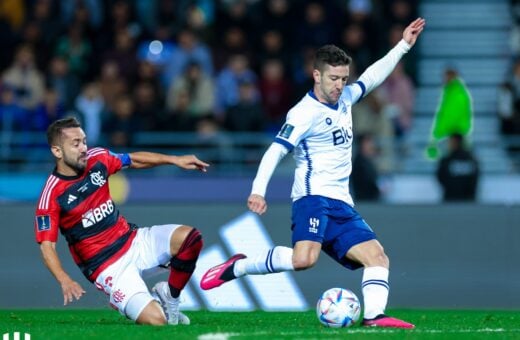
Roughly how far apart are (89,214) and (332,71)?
7.60 ft

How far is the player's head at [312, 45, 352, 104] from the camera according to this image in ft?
37.2

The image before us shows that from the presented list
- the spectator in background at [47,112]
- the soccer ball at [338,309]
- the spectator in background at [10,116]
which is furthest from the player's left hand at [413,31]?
the spectator in background at [10,116]

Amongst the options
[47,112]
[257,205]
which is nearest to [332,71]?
[257,205]

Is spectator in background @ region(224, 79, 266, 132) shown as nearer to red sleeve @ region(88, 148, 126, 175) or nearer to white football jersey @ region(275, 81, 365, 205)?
red sleeve @ region(88, 148, 126, 175)

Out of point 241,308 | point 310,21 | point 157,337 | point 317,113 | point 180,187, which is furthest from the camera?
point 310,21

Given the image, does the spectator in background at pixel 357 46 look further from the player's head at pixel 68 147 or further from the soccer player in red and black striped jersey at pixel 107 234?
the player's head at pixel 68 147

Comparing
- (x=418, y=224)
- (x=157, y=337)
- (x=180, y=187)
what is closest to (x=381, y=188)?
(x=180, y=187)

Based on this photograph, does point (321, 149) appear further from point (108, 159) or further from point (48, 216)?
point (48, 216)

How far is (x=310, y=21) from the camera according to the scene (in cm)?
2067

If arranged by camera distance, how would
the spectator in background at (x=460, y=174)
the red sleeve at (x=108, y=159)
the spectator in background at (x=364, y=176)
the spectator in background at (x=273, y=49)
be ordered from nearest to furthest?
the red sleeve at (x=108, y=159) < the spectator in background at (x=364, y=176) < the spectator in background at (x=460, y=174) < the spectator in background at (x=273, y=49)

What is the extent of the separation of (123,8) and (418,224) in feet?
24.8

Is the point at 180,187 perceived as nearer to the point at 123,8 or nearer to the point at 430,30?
the point at 123,8

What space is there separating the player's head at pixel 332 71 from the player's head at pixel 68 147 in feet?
6.59

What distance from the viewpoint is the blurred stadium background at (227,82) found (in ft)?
63.3
